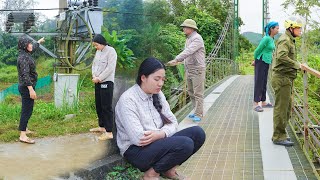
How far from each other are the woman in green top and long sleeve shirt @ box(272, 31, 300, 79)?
1.63 meters

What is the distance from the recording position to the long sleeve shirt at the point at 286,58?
4.26 metres

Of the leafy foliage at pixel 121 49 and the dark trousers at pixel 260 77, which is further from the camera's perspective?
the dark trousers at pixel 260 77

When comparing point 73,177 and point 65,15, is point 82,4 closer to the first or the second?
point 65,15

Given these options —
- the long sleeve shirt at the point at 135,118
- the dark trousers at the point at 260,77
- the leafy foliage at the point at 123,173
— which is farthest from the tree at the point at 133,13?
the dark trousers at the point at 260,77

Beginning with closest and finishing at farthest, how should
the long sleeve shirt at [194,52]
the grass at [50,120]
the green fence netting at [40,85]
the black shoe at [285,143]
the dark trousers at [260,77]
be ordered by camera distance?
the black shoe at [285,143] → the grass at [50,120] → the long sleeve shirt at [194,52] → the dark trousers at [260,77] → the green fence netting at [40,85]

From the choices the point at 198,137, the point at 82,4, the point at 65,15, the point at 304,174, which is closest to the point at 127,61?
the point at 198,137

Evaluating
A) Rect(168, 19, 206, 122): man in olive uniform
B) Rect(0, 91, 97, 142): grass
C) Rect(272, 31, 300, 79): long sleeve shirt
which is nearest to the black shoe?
Rect(272, 31, 300, 79): long sleeve shirt

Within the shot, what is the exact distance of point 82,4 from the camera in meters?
5.75

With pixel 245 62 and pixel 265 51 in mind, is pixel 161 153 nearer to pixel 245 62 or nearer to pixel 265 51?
pixel 265 51

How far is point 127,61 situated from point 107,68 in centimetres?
72

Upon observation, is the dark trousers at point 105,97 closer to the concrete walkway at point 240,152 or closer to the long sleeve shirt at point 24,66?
the long sleeve shirt at point 24,66

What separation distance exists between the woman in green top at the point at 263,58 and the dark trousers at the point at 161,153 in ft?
12.2

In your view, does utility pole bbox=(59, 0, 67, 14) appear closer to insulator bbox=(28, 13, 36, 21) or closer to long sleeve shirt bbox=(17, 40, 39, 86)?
insulator bbox=(28, 13, 36, 21)

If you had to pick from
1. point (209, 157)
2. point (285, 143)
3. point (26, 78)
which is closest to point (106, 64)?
point (26, 78)
